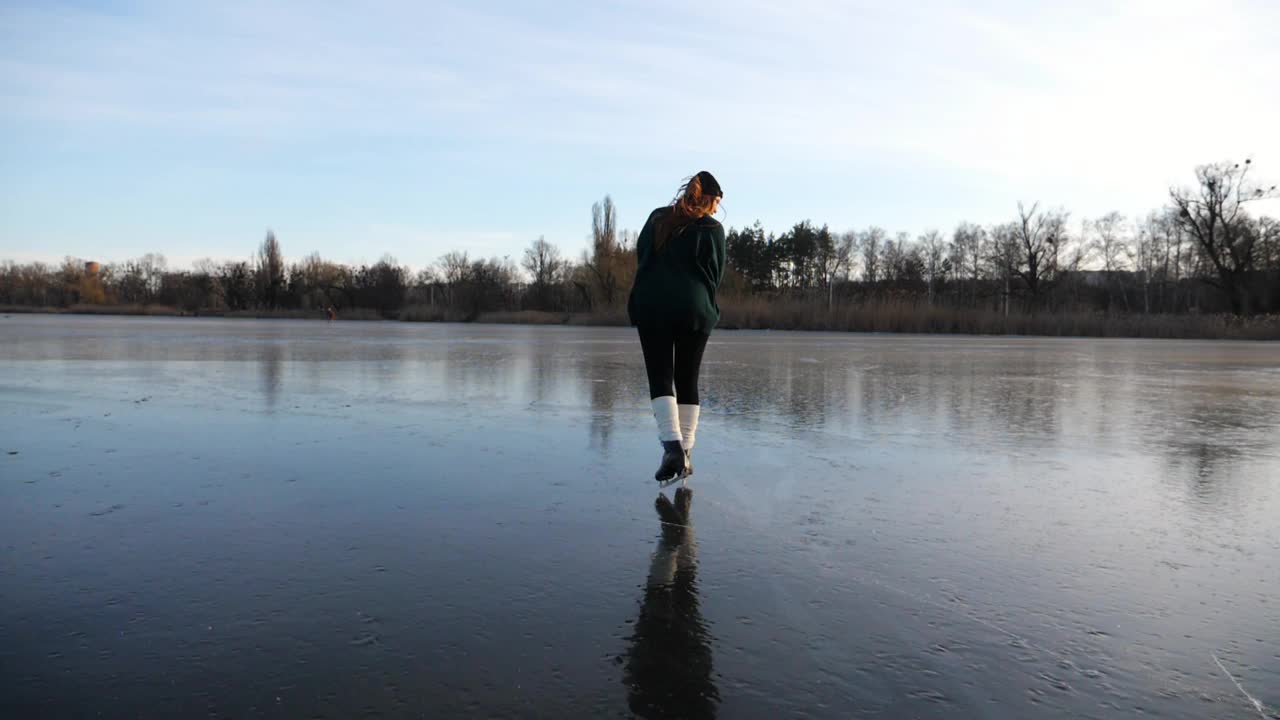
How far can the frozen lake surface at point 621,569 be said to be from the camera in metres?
1.95

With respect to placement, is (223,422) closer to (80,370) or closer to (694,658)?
(694,658)

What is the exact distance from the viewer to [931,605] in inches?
99.3

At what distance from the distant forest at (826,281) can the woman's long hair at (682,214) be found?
3314cm

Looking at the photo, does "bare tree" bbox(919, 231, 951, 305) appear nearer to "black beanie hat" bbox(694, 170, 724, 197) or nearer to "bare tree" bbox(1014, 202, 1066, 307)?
"bare tree" bbox(1014, 202, 1066, 307)

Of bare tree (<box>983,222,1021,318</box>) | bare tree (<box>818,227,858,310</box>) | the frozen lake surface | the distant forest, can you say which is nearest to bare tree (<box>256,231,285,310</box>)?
the distant forest

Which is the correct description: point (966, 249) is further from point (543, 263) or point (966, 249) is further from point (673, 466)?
point (673, 466)

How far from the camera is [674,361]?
15.4 ft

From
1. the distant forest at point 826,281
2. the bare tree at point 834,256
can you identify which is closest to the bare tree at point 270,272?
the distant forest at point 826,281

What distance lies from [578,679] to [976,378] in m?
10.3

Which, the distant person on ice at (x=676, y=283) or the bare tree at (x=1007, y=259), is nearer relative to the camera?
the distant person on ice at (x=676, y=283)

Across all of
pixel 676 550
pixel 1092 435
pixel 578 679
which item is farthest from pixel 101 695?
pixel 1092 435

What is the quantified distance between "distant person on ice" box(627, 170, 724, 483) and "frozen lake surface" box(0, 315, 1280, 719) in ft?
1.87

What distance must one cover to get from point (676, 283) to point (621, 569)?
6.54 ft

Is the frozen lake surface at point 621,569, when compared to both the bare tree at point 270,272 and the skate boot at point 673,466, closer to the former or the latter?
the skate boot at point 673,466
